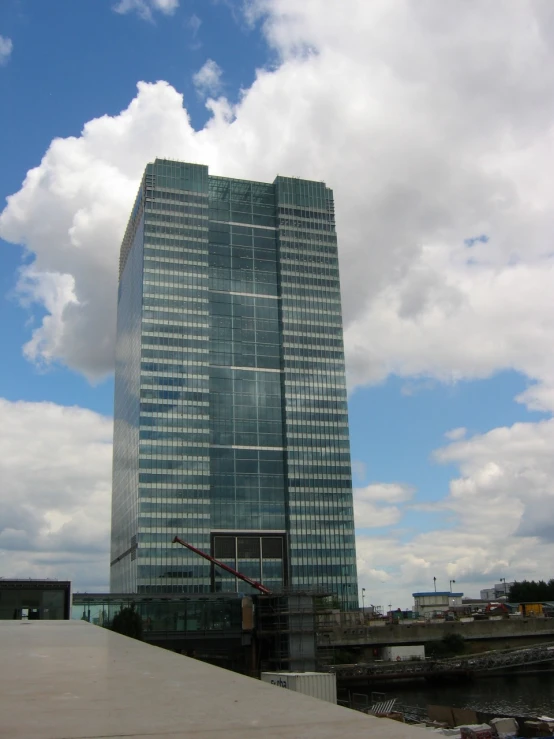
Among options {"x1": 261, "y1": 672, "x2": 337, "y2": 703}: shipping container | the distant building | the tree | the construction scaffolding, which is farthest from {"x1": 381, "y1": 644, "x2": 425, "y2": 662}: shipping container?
the distant building

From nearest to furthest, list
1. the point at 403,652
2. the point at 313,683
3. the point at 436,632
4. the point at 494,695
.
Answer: the point at 313,683, the point at 494,695, the point at 403,652, the point at 436,632

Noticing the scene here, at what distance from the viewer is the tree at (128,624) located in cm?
9306

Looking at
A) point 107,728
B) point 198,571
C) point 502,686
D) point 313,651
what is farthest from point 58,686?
point 198,571

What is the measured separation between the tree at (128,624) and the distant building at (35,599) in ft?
39.1

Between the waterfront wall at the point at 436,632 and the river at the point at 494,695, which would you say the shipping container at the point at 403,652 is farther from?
the river at the point at 494,695

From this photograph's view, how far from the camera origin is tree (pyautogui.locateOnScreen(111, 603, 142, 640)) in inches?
3664

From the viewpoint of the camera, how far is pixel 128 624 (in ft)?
308

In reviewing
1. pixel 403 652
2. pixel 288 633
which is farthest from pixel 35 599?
pixel 403 652

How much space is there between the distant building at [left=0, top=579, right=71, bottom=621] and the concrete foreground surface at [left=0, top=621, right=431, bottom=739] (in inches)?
2584

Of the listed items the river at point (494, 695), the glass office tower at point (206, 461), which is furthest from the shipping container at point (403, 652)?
the glass office tower at point (206, 461)

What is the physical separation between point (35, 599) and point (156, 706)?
7673 centimetres

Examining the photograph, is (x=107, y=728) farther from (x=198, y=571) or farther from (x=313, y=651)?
(x=198, y=571)

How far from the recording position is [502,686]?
11356cm

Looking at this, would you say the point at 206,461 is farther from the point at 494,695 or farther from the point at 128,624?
the point at 494,695
